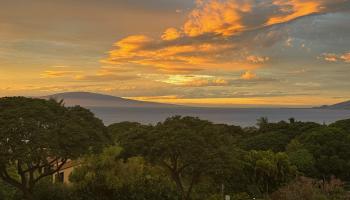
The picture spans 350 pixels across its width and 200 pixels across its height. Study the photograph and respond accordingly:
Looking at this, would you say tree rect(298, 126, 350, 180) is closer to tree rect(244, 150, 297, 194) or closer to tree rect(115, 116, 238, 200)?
tree rect(244, 150, 297, 194)

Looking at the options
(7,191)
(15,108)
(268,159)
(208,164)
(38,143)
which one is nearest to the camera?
(38,143)

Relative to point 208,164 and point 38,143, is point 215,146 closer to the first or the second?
point 208,164

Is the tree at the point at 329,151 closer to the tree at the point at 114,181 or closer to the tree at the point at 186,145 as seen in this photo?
the tree at the point at 186,145

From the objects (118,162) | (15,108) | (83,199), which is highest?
(15,108)

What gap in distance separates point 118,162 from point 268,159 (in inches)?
521

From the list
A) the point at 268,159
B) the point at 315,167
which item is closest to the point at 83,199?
the point at 268,159

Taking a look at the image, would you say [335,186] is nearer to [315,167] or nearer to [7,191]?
[315,167]

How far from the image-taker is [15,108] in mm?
24703

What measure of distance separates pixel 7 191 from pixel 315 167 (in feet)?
104

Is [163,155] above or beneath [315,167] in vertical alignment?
above

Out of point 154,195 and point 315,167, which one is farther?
point 315,167

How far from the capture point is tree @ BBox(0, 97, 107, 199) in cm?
2277

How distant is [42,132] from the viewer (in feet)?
76.3

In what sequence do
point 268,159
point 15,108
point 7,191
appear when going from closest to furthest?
1. point 15,108
2. point 7,191
3. point 268,159
